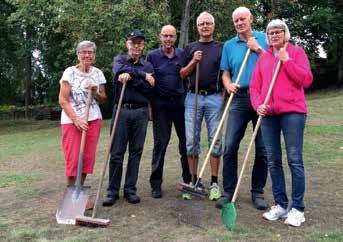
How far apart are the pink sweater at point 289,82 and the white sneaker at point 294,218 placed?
3.57ft

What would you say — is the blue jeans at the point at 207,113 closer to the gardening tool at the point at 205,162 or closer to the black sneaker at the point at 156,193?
the gardening tool at the point at 205,162

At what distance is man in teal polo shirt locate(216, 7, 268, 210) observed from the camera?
5977mm

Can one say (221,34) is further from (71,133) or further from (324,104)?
(71,133)

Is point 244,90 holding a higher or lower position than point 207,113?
higher

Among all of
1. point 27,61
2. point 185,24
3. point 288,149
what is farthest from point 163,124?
point 27,61

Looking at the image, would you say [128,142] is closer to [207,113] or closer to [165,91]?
[165,91]

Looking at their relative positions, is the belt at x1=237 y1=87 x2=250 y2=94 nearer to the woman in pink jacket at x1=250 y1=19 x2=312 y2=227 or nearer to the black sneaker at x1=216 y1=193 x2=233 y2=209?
the woman in pink jacket at x1=250 y1=19 x2=312 y2=227

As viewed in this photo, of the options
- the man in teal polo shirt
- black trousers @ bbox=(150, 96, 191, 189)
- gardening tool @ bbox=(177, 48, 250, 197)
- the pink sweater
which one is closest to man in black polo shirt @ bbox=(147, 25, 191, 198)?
black trousers @ bbox=(150, 96, 191, 189)

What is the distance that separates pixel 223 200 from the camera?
621cm

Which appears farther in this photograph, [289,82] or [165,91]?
[165,91]

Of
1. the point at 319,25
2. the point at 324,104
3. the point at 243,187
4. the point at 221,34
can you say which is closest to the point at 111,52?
the point at 221,34

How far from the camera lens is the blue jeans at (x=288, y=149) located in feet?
17.8

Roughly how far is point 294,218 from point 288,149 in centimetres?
75

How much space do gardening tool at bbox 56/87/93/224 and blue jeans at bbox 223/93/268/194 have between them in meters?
1.66
